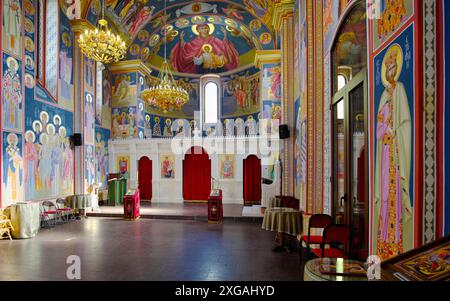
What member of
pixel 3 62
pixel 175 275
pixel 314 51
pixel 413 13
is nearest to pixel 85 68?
pixel 3 62

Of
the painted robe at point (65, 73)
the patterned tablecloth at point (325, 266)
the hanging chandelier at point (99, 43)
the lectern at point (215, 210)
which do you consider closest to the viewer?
the patterned tablecloth at point (325, 266)

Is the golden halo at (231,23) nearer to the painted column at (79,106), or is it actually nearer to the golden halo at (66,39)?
the painted column at (79,106)

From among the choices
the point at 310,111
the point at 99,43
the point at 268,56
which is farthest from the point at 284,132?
the point at 99,43

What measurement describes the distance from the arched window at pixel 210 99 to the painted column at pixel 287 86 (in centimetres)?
939

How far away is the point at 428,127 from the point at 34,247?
810cm

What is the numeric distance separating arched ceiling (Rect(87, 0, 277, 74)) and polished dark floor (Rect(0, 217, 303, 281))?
31.9 ft

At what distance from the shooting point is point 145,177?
50.8 feet

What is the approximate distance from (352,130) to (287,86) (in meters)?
6.24

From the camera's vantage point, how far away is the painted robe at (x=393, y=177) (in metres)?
2.75

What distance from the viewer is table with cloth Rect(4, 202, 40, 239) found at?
7.77 m

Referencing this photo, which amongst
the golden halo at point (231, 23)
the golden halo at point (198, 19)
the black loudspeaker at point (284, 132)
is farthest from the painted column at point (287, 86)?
the golden halo at point (198, 19)

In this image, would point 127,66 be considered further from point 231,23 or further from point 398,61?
point 398,61

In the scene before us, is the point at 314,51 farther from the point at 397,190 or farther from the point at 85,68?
the point at 85,68

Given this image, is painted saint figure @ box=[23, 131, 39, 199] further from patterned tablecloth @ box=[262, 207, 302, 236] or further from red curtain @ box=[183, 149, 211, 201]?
patterned tablecloth @ box=[262, 207, 302, 236]
